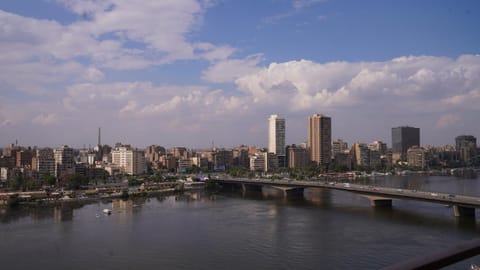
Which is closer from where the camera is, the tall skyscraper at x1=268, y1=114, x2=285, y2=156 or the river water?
the river water

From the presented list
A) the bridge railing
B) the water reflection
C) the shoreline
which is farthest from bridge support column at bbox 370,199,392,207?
the bridge railing

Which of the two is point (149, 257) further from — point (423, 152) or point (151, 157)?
point (423, 152)


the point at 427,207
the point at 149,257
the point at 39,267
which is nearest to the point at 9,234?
the point at 39,267

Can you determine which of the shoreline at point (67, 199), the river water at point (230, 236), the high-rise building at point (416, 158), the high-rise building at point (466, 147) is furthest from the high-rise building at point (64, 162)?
the high-rise building at point (466, 147)

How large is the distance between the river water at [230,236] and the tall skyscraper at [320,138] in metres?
20.9

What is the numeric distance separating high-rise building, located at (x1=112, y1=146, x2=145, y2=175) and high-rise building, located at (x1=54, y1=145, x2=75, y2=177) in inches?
224

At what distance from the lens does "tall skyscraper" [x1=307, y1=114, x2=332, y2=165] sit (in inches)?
1289

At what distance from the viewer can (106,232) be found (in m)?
8.18

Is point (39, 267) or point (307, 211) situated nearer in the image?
point (39, 267)

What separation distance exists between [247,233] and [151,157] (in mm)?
28836

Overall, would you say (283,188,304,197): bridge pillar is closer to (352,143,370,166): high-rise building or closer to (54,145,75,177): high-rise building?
(54,145,75,177): high-rise building

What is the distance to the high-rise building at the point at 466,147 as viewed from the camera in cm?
4180

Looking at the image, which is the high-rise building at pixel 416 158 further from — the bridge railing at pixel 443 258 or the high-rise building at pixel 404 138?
the bridge railing at pixel 443 258

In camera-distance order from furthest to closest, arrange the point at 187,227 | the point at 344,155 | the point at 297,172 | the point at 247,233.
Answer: the point at 344,155 → the point at 297,172 → the point at 187,227 → the point at 247,233
